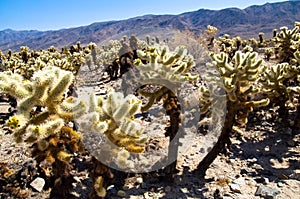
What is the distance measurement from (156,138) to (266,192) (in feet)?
9.50

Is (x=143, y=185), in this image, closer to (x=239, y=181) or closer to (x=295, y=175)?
(x=239, y=181)

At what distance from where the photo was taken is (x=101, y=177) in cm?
421

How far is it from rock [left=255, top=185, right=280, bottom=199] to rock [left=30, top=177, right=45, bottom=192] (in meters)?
3.78

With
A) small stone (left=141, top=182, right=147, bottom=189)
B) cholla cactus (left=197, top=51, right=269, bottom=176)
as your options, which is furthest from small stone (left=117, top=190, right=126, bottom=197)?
cholla cactus (left=197, top=51, right=269, bottom=176)

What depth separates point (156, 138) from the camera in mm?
7246

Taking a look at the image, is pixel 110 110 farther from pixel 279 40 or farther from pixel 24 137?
pixel 279 40

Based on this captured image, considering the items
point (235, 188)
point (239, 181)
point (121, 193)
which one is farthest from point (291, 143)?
point (121, 193)

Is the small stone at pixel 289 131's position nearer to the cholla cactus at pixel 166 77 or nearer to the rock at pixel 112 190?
the cholla cactus at pixel 166 77

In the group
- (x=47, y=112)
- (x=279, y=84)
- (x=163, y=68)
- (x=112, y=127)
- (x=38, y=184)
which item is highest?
(x=163, y=68)

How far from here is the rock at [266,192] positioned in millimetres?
5082

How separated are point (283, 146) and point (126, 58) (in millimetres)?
7524

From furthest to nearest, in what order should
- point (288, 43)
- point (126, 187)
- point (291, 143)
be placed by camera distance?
point (288, 43)
point (291, 143)
point (126, 187)

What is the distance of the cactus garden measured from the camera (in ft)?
12.4

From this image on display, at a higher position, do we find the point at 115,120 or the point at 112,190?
the point at 115,120
